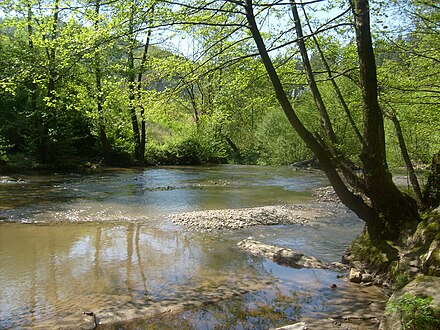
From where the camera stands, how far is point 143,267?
6.60 m

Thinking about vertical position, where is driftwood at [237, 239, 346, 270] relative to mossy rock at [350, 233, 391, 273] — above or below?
below

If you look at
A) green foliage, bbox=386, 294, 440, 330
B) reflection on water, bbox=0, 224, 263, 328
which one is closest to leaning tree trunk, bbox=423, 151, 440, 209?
reflection on water, bbox=0, 224, 263, 328

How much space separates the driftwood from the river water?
0.21 m

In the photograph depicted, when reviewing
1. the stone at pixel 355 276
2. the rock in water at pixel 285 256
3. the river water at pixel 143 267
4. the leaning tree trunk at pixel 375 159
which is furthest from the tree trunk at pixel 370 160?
the river water at pixel 143 267

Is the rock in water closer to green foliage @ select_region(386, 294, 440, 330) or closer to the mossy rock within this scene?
the mossy rock

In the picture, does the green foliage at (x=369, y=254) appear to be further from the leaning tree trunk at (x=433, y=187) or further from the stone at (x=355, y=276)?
the leaning tree trunk at (x=433, y=187)

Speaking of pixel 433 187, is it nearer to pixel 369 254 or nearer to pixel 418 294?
pixel 369 254

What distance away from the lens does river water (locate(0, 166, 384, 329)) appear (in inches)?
191

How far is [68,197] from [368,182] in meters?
10.4

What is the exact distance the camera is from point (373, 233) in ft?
22.3

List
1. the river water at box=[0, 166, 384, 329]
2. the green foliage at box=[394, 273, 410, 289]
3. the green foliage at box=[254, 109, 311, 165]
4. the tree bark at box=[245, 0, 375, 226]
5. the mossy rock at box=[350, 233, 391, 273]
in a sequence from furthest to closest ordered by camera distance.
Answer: the green foliage at box=[254, 109, 311, 165] → the tree bark at box=[245, 0, 375, 226] → the mossy rock at box=[350, 233, 391, 273] → the green foliage at box=[394, 273, 410, 289] → the river water at box=[0, 166, 384, 329]

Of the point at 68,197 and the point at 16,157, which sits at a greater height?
the point at 16,157

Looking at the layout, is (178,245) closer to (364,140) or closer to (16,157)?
(364,140)

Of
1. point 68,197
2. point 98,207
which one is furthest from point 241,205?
point 68,197
